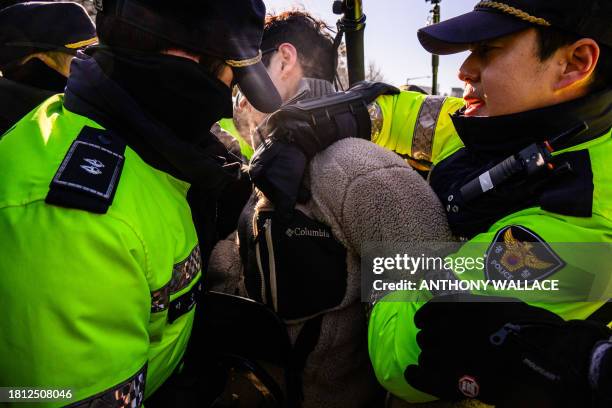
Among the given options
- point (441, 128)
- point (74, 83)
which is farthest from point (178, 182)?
point (441, 128)

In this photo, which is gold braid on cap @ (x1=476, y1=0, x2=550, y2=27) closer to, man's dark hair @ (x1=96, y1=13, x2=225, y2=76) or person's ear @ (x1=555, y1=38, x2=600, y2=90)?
person's ear @ (x1=555, y1=38, x2=600, y2=90)

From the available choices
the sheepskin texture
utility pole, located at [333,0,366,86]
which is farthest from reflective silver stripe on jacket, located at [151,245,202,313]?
utility pole, located at [333,0,366,86]

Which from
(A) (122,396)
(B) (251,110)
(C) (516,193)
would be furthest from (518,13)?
(A) (122,396)

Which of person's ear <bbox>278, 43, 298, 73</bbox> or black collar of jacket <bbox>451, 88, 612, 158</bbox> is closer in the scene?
black collar of jacket <bbox>451, 88, 612, 158</bbox>

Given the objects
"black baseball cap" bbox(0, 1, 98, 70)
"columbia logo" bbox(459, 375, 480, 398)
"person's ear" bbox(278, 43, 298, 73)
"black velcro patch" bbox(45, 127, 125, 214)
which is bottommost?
"columbia logo" bbox(459, 375, 480, 398)

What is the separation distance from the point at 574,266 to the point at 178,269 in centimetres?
108

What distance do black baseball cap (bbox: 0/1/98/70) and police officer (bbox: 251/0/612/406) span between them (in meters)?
1.88

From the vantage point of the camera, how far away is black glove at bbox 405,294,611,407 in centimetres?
91

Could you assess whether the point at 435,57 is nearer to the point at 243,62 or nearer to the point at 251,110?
the point at 251,110

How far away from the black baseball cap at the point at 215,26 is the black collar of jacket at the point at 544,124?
796 millimetres

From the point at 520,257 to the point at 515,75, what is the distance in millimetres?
630

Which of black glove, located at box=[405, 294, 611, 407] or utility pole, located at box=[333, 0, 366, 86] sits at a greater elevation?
utility pole, located at box=[333, 0, 366, 86]

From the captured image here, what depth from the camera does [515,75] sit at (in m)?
1.30

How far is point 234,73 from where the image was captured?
4.21 feet
